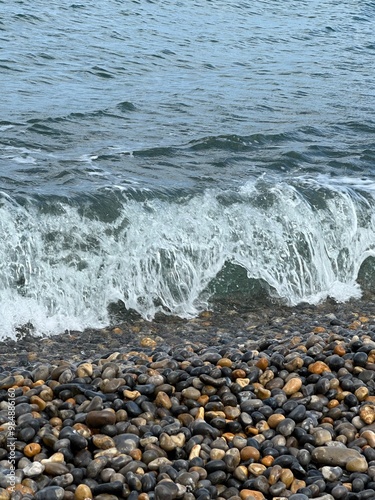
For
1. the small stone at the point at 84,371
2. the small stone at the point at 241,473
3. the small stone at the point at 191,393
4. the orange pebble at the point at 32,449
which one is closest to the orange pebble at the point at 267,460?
the small stone at the point at 241,473

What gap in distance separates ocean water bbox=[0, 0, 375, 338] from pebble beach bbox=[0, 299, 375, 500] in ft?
5.70

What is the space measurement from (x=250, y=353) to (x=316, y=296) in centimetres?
324

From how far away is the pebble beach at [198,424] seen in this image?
4.93 metres

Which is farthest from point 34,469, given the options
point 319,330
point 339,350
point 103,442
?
point 319,330

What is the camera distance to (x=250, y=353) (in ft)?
21.5

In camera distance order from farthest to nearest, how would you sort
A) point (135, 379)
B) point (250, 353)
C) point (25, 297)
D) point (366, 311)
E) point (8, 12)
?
point (8, 12)
point (366, 311)
point (25, 297)
point (250, 353)
point (135, 379)

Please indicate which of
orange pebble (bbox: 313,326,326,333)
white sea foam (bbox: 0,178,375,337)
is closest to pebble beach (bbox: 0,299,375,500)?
orange pebble (bbox: 313,326,326,333)

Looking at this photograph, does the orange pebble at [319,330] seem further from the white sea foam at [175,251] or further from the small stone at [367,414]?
the small stone at [367,414]

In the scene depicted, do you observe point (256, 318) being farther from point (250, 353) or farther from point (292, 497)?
point (292, 497)

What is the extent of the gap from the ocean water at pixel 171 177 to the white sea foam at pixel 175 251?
2cm

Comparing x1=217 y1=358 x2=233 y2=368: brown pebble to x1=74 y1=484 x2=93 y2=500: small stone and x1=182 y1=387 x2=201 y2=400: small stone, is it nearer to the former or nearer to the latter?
x1=182 y1=387 x2=201 y2=400: small stone

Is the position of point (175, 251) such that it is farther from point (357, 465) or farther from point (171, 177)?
point (357, 465)

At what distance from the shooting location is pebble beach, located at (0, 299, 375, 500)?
493 cm

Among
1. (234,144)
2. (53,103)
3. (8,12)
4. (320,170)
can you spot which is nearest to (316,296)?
(320,170)
